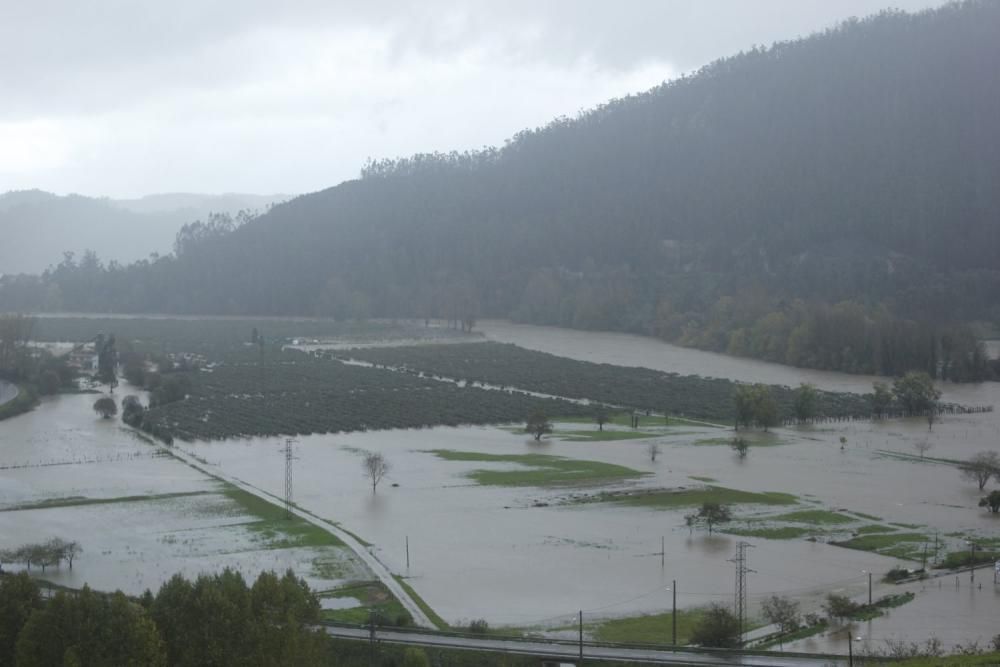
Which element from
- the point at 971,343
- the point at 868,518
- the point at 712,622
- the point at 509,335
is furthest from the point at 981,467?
the point at 509,335

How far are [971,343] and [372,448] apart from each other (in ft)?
82.2

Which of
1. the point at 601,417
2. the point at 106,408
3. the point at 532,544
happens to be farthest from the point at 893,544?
the point at 106,408

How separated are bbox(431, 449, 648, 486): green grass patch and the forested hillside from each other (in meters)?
28.4

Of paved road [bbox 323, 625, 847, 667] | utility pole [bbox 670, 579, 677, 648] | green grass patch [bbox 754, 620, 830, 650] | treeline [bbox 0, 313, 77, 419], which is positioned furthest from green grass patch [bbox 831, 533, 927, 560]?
treeline [bbox 0, 313, 77, 419]

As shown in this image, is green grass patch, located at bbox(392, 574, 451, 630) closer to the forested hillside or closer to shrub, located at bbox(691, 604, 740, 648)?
shrub, located at bbox(691, 604, 740, 648)

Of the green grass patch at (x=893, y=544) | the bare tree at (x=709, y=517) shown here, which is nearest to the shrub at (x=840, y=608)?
the green grass patch at (x=893, y=544)

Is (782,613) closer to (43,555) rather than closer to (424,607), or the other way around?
(424,607)

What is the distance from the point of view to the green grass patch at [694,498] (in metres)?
19.5

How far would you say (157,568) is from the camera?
50.6ft

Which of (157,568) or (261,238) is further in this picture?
(261,238)

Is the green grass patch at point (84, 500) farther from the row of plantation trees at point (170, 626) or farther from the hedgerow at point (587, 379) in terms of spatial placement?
the hedgerow at point (587, 379)

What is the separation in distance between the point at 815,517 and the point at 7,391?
2712 centimetres

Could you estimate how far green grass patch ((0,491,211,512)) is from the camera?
19.5m

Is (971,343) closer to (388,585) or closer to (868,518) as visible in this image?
(868,518)
